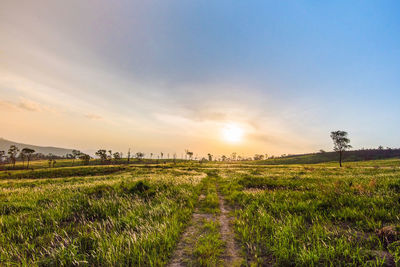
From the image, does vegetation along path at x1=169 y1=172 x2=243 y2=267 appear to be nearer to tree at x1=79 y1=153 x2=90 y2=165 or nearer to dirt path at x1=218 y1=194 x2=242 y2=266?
dirt path at x1=218 y1=194 x2=242 y2=266

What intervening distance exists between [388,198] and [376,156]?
235763 mm

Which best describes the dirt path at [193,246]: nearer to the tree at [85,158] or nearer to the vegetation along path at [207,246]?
the vegetation along path at [207,246]

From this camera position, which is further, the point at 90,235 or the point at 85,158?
the point at 85,158

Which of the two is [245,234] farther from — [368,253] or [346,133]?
[346,133]

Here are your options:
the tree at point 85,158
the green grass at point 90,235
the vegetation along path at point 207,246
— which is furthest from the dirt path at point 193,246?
the tree at point 85,158

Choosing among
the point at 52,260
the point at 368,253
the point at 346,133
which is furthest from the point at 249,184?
the point at 346,133

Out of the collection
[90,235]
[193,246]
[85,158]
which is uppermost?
[90,235]

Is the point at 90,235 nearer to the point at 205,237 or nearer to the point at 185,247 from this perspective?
the point at 185,247

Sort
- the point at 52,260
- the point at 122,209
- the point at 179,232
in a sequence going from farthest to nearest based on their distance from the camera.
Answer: the point at 122,209 < the point at 179,232 < the point at 52,260

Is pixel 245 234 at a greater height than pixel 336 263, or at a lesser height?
lesser

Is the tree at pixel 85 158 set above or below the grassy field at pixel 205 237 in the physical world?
below

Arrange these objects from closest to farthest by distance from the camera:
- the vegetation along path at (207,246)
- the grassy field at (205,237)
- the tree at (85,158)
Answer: the grassy field at (205,237), the vegetation along path at (207,246), the tree at (85,158)

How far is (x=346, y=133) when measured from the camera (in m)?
85.3

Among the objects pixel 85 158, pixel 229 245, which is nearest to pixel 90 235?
pixel 229 245
